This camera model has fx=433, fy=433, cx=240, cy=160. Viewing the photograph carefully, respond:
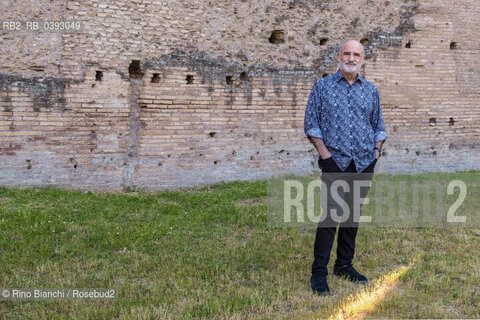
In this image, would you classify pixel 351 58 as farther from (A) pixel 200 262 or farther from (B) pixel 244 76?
(B) pixel 244 76

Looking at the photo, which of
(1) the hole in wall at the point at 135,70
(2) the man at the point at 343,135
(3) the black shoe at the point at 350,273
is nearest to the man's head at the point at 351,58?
(2) the man at the point at 343,135

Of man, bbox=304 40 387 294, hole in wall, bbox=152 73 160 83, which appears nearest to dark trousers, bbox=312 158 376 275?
man, bbox=304 40 387 294

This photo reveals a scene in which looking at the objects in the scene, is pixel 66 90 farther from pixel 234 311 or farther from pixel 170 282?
pixel 234 311

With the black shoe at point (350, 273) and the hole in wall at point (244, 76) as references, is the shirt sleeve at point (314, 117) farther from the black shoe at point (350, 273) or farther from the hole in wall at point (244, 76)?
the hole in wall at point (244, 76)

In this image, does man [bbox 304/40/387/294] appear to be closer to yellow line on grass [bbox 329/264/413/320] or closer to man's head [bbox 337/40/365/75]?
man's head [bbox 337/40/365/75]

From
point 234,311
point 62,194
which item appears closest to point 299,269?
point 234,311

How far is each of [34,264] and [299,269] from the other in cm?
226

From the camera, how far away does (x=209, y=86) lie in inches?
298

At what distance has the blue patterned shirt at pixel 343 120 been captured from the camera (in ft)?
10.9

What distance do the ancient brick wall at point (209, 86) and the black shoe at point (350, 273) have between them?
14.1ft

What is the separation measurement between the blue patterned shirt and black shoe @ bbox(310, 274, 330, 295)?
33.7 inches

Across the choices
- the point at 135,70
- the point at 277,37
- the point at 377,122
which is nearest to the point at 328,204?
the point at 377,122

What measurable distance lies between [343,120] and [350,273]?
49.1 inches

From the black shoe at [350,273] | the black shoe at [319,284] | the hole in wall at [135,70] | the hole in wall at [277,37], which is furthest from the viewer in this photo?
the hole in wall at [277,37]
